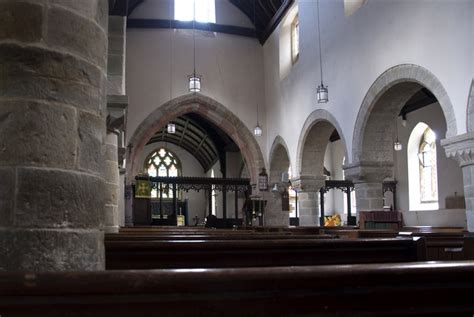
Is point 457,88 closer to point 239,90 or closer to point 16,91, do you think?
point 16,91

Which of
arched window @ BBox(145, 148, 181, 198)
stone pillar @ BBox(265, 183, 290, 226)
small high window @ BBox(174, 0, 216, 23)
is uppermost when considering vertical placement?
small high window @ BBox(174, 0, 216, 23)

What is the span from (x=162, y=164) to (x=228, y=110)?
1119 centimetres

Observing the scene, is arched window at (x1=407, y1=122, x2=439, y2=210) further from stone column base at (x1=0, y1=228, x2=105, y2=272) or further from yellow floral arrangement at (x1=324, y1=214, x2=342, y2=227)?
stone column base at (x1=0, y1=228, x2=105, y2=272)

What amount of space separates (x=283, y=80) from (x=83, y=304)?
44.4 feet

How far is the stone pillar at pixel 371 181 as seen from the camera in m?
9.73

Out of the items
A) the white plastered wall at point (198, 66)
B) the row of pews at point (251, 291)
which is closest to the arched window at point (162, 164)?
the white plastered wall at point (198, 66)

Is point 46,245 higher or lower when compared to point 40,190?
lower

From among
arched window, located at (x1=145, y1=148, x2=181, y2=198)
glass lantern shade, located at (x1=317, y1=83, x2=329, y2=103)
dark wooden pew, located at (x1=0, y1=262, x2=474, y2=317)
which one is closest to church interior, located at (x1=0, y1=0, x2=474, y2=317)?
dark wooden pew, located at (x1=0, y1=262, x2=474, y2=317)

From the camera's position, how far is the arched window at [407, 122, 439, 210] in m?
14.6

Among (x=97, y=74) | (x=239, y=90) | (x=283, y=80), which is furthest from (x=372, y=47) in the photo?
(x=97, y=74)

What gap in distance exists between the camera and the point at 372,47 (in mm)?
9547

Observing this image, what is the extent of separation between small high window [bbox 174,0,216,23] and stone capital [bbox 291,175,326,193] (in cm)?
607

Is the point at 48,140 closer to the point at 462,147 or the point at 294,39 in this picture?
the point at 462,147

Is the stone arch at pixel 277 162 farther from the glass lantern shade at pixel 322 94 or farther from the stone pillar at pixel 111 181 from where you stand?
the stone pillar at pixel 111 181
